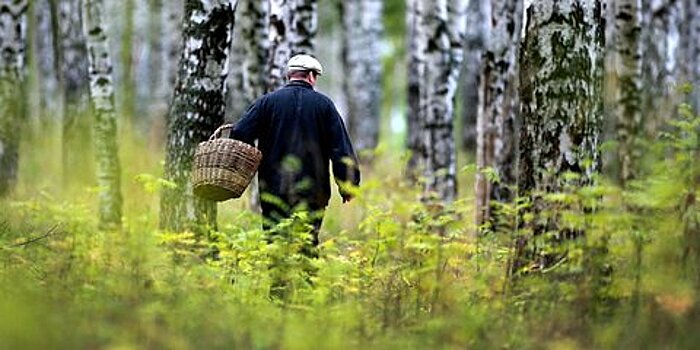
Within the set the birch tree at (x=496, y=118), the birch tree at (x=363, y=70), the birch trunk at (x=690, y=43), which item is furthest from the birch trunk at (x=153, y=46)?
the birch tree at (x=496, y=118)

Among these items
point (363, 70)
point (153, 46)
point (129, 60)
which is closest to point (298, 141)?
point (363, 70)

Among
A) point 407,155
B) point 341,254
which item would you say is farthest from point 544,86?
point 341,254

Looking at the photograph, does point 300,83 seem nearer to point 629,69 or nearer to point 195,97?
point 195,97

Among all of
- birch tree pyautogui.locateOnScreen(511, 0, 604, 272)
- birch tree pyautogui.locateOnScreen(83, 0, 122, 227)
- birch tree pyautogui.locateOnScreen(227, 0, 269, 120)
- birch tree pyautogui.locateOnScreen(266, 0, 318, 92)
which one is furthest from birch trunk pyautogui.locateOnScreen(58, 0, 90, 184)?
birch tree pyautogui.locateOnScreen(511, 0, 604, 272)

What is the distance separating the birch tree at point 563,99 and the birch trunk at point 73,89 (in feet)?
32.4

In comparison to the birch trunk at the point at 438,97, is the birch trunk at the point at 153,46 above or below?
above

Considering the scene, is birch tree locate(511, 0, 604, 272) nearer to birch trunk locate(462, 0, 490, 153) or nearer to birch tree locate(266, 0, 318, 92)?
birch tree locate(266, 0, 318, 92)

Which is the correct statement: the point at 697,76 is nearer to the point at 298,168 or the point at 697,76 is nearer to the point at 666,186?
the point at 298,168

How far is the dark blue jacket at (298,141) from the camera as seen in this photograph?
9.79 metres

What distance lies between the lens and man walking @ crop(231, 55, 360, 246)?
9.77 metres

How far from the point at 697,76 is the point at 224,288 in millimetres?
17652

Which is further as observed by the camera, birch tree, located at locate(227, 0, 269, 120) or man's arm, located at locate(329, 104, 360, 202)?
birch tree, located at locate(227, 0, 269, 120)

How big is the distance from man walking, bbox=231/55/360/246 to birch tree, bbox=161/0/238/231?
760mm

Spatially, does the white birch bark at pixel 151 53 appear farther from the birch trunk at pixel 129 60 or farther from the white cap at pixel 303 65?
the white cap at pixel 303 65
